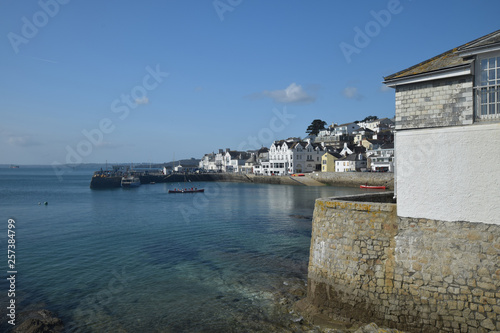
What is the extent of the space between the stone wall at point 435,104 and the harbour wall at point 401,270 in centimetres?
275

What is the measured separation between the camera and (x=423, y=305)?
28.6 ft

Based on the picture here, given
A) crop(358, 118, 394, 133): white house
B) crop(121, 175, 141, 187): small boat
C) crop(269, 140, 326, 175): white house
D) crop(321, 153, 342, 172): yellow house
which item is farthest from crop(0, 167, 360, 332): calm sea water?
crop(358, 118, 394, 133): white house

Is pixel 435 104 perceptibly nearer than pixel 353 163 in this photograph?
Yes

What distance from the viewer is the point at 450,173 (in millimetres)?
8484

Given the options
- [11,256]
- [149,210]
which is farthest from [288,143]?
[11,256]

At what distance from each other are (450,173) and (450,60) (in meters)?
Result: 3.53

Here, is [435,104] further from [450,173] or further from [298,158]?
[298,158]

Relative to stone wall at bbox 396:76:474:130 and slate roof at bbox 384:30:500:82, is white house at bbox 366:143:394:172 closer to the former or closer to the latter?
slate roof at bbox 384:30:500:82

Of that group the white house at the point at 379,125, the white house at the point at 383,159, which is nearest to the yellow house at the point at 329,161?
the white house at the point at 383,159

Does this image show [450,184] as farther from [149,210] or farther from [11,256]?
[149,210]

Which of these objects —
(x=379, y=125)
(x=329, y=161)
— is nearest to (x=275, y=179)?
(x=329, y=161)

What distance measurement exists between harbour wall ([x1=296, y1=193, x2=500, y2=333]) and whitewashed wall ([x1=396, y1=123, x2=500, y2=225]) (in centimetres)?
33

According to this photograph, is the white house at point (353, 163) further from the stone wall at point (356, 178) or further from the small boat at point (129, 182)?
the small boat at point (129, 182)

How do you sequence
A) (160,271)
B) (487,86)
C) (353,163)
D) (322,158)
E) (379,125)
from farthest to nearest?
(379,125), (322,158), (353,163), (160,271), (487,86)
